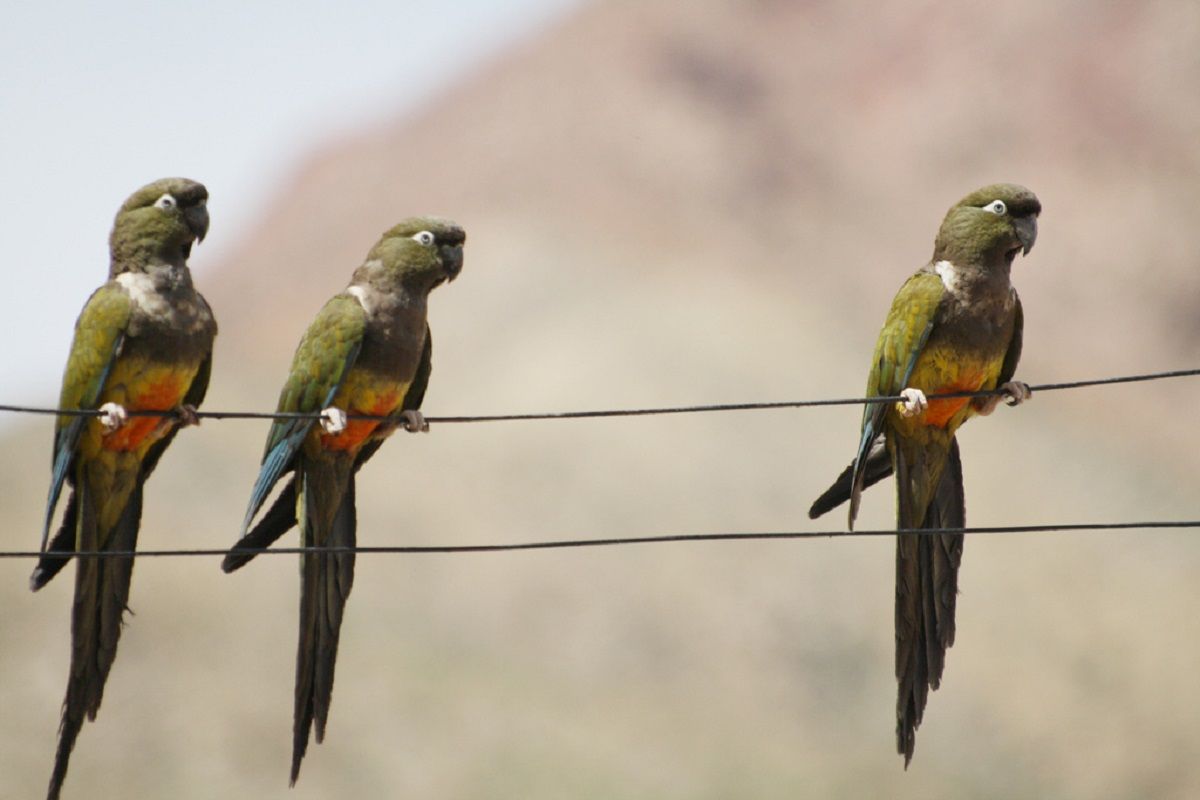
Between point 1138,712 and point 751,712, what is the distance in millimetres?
9999

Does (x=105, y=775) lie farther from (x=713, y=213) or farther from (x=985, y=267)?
(x=713, y=213)

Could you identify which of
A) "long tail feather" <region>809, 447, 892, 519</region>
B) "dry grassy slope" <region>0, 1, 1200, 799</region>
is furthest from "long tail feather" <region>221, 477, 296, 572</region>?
"dry grassy slope" <region>0, 1, 1200, 799</region>

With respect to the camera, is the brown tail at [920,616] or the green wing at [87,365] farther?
the brown tail at [920,616]

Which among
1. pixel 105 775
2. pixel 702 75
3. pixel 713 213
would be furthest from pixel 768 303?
pixel 105 775

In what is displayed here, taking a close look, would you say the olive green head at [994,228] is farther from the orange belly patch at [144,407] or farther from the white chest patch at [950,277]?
the orange belly patch at [144,407]

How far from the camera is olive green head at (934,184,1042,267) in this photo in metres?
9.30

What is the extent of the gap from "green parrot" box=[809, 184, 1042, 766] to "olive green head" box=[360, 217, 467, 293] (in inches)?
101

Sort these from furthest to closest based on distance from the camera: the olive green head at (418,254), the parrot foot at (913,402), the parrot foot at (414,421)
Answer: the olive green head at (418,254), the parrot foot at (414,421), the parrot foot at (913,402)

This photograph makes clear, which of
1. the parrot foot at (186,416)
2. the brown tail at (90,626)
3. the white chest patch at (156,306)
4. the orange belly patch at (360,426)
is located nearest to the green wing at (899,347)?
the orange belly patch at (360,426)

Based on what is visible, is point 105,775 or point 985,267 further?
point 105,775

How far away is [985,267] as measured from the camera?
930 cm

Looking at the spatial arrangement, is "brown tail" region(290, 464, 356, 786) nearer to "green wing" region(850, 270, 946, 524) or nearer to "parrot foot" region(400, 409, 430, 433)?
"parrot foot" region(400, 409, 430, 433)

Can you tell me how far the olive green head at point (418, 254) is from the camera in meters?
9.67

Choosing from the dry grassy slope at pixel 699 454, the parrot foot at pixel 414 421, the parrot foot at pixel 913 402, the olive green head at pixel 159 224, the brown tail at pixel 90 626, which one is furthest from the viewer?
the dry grassy slope at pixel 699 454
